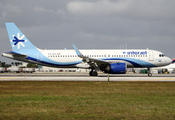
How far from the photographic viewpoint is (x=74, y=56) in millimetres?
35938

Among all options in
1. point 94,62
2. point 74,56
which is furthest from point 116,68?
point 74,56

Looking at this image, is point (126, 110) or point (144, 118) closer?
point (144, 118)

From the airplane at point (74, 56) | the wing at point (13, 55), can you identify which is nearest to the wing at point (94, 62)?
the airplane at point (74, 56)

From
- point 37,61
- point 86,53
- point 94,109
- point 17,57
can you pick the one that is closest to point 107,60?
point 86,53

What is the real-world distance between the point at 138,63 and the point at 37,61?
17.6 meters

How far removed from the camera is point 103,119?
7387 millimetres

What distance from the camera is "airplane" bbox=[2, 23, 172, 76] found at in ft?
116

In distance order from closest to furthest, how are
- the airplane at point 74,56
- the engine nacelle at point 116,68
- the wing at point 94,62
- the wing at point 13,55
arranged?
the engine nacelle at point 116,68 < the wing at point 94,62 < the airplane at point 74,56 < the wing at point 13,55

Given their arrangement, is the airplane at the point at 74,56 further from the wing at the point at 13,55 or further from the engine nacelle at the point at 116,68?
the engine nacelle at the point at 116,68

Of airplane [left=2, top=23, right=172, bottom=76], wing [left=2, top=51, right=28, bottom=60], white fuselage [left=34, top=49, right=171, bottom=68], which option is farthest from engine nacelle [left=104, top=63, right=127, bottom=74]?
wing [left=2, top=51, right=28, bottom=60]

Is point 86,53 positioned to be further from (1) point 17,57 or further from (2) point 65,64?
(1) point 17,57

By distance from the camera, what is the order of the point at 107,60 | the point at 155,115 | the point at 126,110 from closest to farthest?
the point at 155,115, the point at 126,110, the point at 107,60

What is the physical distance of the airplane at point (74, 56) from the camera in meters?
35.4

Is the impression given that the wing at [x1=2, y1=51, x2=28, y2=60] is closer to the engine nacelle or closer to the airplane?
the airplane
